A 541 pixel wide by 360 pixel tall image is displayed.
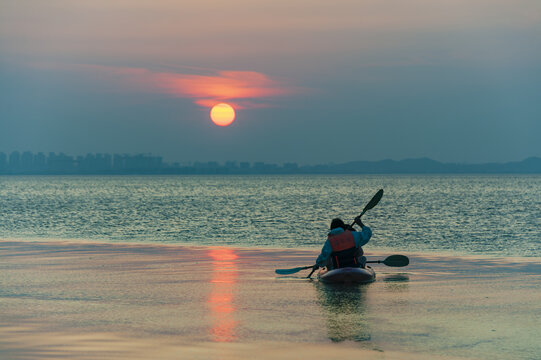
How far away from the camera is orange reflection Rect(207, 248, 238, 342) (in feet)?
36.7

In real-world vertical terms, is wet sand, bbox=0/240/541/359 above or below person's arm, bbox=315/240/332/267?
below

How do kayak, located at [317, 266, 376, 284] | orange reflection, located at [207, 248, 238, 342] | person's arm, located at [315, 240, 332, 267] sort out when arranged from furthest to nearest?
person's arm, located at [315, 240, 332, 267] < kayak, located at [317, 266, 376, 284] < orange reflection, located at [207, 248, 238, 342]

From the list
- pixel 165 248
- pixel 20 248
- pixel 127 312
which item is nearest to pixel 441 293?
pixel 127 312

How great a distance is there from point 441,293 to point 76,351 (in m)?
8.34

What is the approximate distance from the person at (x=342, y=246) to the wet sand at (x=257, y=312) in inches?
28.8

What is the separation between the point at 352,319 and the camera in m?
12.2

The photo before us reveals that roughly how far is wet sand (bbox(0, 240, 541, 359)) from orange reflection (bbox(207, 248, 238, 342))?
2 cm

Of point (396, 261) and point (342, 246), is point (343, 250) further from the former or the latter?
point (396, 261)

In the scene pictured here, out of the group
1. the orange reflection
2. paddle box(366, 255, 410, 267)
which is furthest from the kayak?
paddle box(366, 255, 410, 267)

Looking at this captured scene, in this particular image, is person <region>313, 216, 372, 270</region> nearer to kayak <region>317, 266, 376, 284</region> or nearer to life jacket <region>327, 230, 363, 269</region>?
life jacket <region>327, 230, 363, 269</region>

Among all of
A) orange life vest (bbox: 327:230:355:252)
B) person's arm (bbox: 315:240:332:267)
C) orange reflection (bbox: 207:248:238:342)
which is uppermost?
orange life vest (bbox: 327:230:355:252)

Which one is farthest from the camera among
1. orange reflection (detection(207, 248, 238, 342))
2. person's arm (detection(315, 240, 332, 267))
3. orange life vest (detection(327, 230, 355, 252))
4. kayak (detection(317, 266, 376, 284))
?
person's arm (detection(315, 240, 332, 267))

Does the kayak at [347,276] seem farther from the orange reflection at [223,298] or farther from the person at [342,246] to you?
the orange reflection at [223,298]

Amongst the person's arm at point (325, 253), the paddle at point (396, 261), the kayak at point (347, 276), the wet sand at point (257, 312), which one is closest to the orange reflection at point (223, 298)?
the wet sand at point (257, 312)
